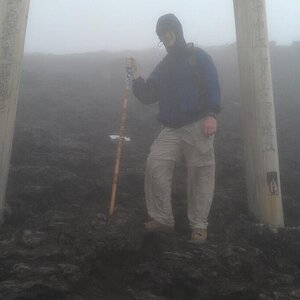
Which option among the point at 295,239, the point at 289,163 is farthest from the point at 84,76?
the point at 295,239

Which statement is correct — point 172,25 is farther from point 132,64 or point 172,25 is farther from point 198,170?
point 198,170

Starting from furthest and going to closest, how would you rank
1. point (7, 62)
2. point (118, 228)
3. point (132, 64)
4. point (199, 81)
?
1. point (132, 64)
2. point (199, 81)
3. point (7, 62)
4. point (118, 228)

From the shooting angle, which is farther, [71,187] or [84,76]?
[84,76]

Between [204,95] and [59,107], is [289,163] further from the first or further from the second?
[59,107]

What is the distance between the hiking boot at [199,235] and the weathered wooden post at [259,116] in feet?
3.05

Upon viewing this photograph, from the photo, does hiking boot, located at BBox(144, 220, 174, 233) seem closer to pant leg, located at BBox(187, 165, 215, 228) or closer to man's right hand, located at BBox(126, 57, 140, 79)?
pant leg, located at BBox(187, 165, 215, 228)

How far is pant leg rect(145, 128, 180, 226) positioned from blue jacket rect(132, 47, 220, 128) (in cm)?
27

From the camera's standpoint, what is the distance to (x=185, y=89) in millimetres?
5820

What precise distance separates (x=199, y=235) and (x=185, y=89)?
1.86m

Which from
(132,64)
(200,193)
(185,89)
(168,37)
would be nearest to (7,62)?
(132,64)

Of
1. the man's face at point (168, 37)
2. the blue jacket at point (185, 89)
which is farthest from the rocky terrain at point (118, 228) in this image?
the man's face at point (168, 37)

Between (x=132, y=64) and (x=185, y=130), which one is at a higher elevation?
(x=132, y=64)

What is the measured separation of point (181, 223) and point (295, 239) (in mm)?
1522

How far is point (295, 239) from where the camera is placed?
568 centimetres
